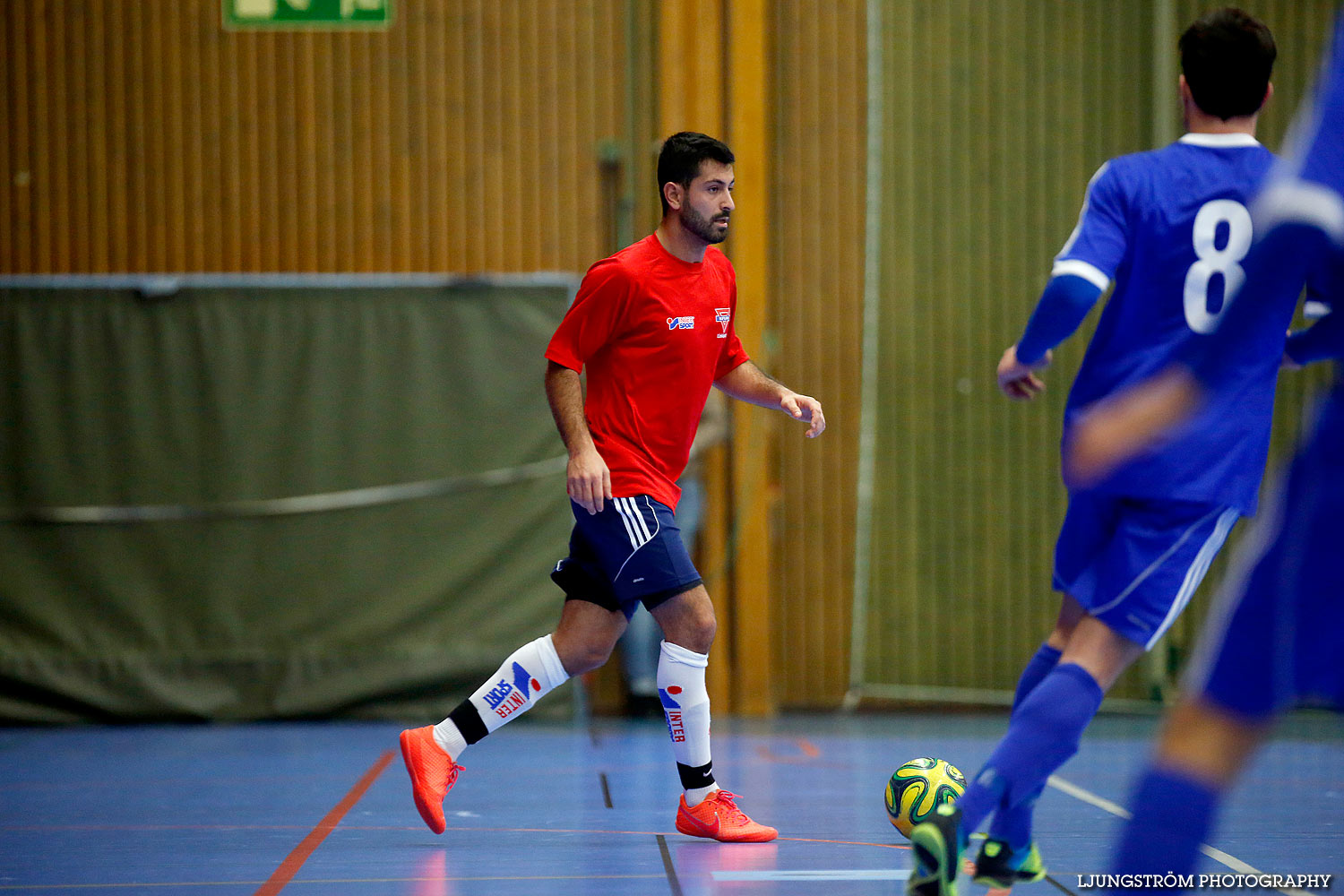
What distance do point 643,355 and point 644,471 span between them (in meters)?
0.34

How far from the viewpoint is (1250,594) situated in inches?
72.2

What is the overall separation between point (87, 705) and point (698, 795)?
4836 millimetres

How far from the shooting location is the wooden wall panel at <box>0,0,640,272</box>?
781 cm

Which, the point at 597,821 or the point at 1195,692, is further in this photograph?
the point at 597,821

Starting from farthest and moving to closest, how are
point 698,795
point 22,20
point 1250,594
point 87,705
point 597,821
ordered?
point 22,20
point 87,705
point 597,821
point 698,795
point 1250,594

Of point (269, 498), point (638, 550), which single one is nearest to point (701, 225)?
point (638, 550)

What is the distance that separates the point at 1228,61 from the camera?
9.00 feet

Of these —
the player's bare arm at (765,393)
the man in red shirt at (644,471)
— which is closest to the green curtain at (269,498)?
the player's bare arm at (765,393)

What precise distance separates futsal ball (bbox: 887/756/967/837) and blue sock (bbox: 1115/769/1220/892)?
5.42 feet

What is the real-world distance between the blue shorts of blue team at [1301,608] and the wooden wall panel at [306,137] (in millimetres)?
6379

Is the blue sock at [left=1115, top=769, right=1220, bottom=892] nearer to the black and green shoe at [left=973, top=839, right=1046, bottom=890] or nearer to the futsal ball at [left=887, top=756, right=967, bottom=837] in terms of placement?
the black and green shoe at [left=973, top=839, right=1046, bottom=890]

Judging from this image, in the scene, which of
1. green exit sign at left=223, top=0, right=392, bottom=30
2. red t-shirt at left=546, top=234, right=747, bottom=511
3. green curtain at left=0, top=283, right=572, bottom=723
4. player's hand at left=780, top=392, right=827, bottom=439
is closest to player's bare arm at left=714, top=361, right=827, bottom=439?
player's hand at left=780, top=392, right=827, bottom=439

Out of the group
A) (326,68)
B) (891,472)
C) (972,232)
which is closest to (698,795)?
(891,472)

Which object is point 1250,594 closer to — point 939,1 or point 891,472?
point 891,472
